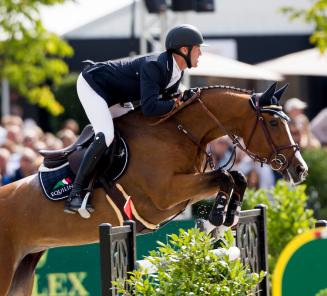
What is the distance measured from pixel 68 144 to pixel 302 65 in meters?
5.62

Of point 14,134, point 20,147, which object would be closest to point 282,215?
point 20,147

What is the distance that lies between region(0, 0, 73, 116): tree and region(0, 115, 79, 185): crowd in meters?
3.01

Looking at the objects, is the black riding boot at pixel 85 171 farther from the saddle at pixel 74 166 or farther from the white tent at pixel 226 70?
the white tent at pixel 226 70

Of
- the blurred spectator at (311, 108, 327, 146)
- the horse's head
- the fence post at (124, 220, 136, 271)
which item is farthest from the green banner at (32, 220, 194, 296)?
the blurred spectator at (311, 108, 327, 146)

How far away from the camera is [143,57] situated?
25.2ft

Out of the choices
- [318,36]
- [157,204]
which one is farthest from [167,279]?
[318,36]

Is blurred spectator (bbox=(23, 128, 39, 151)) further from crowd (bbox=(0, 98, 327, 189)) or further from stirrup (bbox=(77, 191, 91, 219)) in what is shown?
stirrup (bbox=(77, 191, 91, 219))

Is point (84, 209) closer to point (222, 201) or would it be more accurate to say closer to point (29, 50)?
point (222, 201)

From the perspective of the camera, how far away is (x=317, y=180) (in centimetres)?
1254

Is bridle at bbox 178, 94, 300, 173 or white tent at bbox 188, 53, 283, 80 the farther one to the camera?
white tent at bbox 188, 53, 283, 80

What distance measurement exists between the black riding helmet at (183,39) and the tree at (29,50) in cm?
1131

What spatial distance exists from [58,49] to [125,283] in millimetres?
13772

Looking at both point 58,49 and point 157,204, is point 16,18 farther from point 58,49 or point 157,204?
point 157,204

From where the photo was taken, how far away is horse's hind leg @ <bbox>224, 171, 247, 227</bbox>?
7193 millimetres
